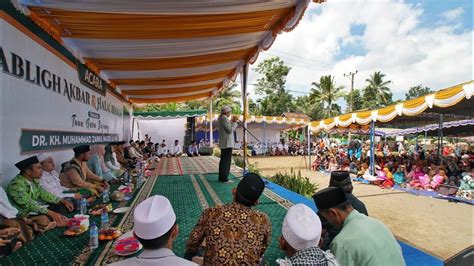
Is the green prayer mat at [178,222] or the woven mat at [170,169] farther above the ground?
the woven mat at [170,169]

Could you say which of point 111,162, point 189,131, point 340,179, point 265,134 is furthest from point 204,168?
point 265,134

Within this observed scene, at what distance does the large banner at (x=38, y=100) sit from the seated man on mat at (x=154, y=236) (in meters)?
2.78

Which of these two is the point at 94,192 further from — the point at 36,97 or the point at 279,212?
the point at 279,212

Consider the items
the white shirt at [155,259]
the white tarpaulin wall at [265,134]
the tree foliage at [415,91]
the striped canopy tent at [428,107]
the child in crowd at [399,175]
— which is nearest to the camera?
the white shirt at [155,259]

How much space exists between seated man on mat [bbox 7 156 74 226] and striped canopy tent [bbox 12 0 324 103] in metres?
1.75

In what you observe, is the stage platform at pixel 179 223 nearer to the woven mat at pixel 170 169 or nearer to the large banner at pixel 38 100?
the woven mat at pixel 170 169

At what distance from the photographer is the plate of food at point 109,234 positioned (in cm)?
266

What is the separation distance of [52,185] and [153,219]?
124 inches

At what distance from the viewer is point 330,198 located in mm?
1895

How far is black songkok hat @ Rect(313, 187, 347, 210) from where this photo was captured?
187 centimetres

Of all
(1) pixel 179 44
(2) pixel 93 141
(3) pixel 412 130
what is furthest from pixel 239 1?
(3) pixel 412 130

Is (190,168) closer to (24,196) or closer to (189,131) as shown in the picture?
(24,196)

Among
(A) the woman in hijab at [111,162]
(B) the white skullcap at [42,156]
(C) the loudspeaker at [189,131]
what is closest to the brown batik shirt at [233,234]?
(B) the white skullcap at [42,156]

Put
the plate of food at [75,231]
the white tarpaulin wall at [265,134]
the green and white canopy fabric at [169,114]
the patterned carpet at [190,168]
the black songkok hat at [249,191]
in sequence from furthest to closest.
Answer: the white tarpaulin wall at [265,134] < the green and white canopy fabric at [169,114] < the patterned carpet at [190,168] < the plate of food at [75,231] < the black songkok hat at [249,191]
